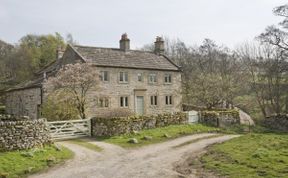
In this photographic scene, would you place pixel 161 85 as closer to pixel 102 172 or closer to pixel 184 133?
pixel 184 133

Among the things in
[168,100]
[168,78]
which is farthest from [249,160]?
[168,78]

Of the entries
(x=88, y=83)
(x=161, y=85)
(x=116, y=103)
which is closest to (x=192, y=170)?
(x=88, y=83)

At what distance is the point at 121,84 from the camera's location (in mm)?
39438

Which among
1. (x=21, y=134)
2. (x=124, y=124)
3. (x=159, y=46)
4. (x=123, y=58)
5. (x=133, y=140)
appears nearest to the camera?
(x=21, y=134)

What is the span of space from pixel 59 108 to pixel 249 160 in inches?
724

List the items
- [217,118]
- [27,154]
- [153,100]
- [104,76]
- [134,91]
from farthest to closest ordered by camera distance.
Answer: [153,100] → [134,91] → [104,76] → [217,118] → [27,154]

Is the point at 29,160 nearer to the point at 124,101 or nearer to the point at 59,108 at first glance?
the point at 59,108

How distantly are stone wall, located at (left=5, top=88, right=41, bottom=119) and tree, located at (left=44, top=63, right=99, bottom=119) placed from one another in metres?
3.12

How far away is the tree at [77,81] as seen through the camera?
31750 millimetres

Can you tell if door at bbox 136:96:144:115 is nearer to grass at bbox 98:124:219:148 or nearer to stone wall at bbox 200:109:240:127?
stone wall at bbox 200:109:240:127

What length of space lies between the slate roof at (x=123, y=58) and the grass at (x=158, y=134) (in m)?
12.4

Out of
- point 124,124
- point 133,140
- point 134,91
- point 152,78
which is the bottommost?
point 133,140

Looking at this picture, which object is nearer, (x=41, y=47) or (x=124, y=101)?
(x=124, y=101)

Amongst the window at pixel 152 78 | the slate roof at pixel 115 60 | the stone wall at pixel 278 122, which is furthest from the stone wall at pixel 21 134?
the stone wall at pixel 278 122
